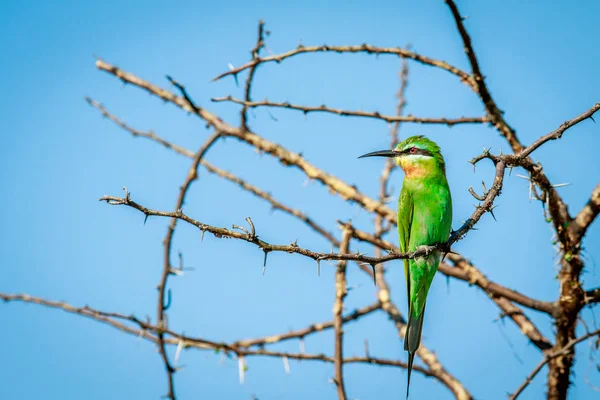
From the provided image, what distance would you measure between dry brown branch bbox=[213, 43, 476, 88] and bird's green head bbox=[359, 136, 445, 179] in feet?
2.21

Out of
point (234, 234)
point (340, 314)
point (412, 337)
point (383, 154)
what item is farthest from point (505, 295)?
point (234, 234)

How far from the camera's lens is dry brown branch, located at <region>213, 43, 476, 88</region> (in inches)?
176

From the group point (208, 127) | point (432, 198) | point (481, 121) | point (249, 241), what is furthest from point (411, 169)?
point (249, 241)

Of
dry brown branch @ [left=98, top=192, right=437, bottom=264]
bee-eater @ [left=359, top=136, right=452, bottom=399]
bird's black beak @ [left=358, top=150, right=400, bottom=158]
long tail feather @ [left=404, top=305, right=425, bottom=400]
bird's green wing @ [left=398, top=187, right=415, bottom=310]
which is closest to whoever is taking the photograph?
dry brown branch @ [left=98, top=192, right=437, bottom=264]

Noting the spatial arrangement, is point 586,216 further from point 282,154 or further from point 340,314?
point 282,154

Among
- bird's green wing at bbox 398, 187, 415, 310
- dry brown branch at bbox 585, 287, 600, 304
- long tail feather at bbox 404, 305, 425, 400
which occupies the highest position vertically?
bird's green wing at bbox 398, 187, 415, 310

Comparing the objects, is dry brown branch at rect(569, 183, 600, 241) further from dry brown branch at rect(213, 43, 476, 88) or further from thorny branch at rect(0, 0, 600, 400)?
dry brown branch at rect(213, 43, 476, 88)

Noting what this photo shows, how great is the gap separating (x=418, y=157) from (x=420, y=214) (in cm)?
50

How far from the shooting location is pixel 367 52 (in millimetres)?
4578

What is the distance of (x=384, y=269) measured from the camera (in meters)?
5.68

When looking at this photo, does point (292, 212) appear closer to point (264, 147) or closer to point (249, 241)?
point (264, 147)

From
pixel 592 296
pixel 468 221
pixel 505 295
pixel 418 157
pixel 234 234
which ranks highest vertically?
pixel 418 157

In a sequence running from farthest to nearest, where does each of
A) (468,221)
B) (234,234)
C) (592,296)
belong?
1. (592,296)
2. (468,221)
3. (234,234)

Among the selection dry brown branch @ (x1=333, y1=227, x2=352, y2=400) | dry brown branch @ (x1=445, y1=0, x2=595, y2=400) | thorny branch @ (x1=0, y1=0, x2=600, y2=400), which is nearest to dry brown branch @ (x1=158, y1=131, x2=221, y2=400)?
thorny branch @ (x1=0, y1=0, x2=600, y2=400)
